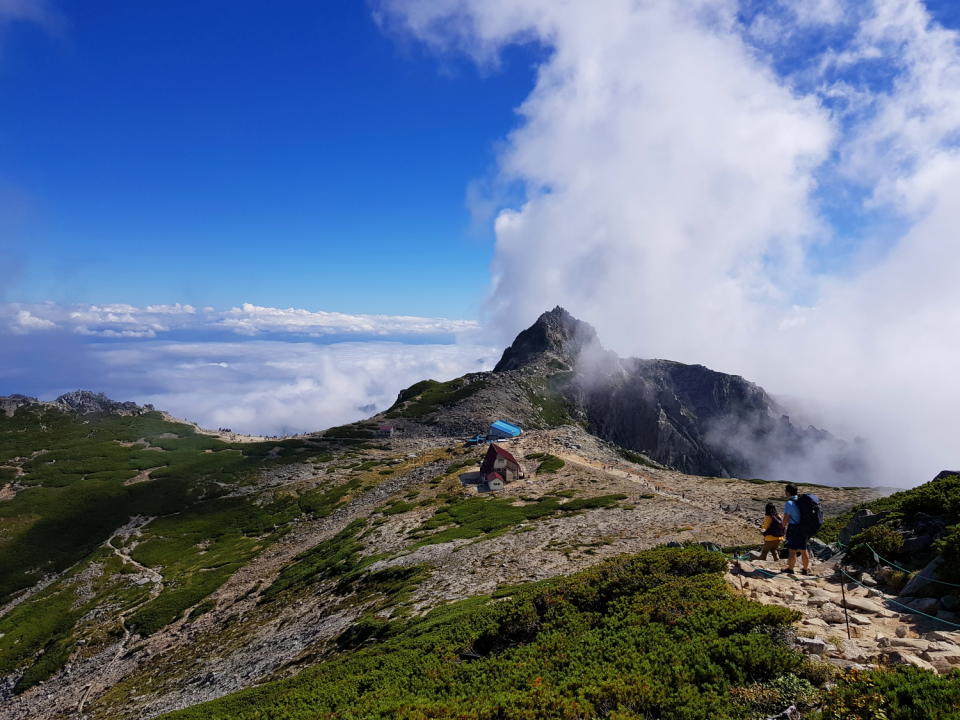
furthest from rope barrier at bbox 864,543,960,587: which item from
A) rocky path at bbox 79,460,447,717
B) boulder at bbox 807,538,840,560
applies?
rocky path at bbox 79,460,447,717

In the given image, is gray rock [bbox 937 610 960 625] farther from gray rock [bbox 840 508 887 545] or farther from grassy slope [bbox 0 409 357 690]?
grassy slope [bbox 0 409 357 690]

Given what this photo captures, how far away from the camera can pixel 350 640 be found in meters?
26.4

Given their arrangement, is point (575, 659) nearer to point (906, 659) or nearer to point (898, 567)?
point (906, 659)

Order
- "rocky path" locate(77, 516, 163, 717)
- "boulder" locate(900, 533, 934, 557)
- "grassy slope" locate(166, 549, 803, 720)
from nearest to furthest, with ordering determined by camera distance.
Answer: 1. "grassy slope" locate(166, 549, 803, 720)
2. "boulder" locate(900, 533, 934, 557)
3. "rocky path" locate(77, 516, 163, 717)

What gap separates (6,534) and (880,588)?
375ft

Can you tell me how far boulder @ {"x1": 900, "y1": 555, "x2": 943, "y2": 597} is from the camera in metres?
15.8

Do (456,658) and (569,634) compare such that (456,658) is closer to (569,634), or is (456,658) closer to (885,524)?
(569,634)

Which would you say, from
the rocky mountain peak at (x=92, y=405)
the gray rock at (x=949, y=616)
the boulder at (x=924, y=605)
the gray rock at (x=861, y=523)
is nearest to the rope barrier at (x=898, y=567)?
the boulder at (x=924, y=605)

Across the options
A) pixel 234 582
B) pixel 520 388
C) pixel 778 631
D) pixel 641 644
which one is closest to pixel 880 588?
pixel 778 631

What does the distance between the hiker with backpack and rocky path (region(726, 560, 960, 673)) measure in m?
0.70

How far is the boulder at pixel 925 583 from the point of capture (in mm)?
15787

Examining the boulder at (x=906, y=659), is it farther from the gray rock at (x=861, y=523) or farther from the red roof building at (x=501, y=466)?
the red roof building at (x=501, y=466)

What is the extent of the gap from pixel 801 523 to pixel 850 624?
523 centimetres

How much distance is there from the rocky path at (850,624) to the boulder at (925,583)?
807 millimetres
